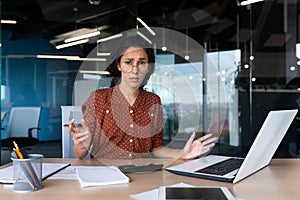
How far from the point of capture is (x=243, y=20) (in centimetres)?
639

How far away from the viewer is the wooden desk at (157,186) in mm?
980

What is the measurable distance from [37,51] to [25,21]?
2.15 feet

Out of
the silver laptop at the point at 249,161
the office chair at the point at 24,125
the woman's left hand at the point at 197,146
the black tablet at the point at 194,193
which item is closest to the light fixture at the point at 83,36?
the office chair at the point at 24,125

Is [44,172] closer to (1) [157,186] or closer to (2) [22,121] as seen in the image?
(1) [157,186]

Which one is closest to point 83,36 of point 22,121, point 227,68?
point 22,121

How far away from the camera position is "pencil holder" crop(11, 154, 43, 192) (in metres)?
1.03

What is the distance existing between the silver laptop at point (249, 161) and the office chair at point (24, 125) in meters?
4.01

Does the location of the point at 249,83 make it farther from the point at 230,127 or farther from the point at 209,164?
the point at 209,164

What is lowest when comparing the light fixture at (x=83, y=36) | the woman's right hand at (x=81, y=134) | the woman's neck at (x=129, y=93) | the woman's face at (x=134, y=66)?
the woman's right hand at (x=81, y=134)

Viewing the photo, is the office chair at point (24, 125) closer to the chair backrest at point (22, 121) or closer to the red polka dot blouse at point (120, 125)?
the chair backrest at point (22, 121)

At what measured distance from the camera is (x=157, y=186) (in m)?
1.08

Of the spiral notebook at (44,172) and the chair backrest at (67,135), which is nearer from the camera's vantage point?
the spiral notebook at (44,172)

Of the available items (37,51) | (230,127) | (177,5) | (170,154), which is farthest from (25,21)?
(170,154)

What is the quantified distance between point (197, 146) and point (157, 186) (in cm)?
50
